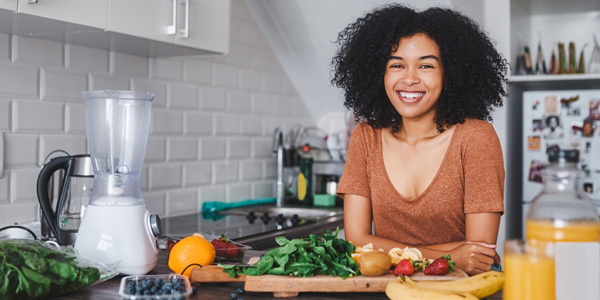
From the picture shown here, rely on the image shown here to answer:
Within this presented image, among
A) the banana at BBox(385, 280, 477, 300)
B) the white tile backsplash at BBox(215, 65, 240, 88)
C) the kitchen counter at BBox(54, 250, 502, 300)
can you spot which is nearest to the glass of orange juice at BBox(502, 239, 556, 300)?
the banana at BBox(385, 280, 477, 300)

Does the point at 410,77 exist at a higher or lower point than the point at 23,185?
higher

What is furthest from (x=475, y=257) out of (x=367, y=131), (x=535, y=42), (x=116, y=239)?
(x=535, y=42)

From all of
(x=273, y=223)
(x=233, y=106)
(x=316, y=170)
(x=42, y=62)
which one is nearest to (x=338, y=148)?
(x=316, y=170)

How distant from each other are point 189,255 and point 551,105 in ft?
8.73

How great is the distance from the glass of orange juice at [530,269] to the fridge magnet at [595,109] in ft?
9.02

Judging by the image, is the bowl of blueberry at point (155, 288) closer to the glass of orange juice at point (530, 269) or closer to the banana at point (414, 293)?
the banana at point (414, 293)

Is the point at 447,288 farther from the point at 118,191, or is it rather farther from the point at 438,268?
the point at 118,191

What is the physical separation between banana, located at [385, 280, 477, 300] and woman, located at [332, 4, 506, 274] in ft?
2.21

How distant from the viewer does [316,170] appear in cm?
341

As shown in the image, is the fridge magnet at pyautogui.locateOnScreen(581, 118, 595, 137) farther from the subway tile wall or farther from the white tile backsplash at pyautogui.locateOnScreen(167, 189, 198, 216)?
the white tile backsplash at pyautogui.locateOnScreen(167, 189, 198, 216)

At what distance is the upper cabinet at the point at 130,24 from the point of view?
1.83 m

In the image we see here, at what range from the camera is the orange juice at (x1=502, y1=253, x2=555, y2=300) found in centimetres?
97

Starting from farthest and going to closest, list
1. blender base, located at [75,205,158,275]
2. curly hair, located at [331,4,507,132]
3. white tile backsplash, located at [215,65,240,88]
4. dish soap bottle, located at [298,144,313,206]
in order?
1. dish soap bottle, located at [298,144,313,206]
2. white tile backsplash, located at [215,65,240,88]
3. curly hair, located at [331,4,507,132]
4. blender base, located at [75,205,158,275]

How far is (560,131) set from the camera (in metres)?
3.50
